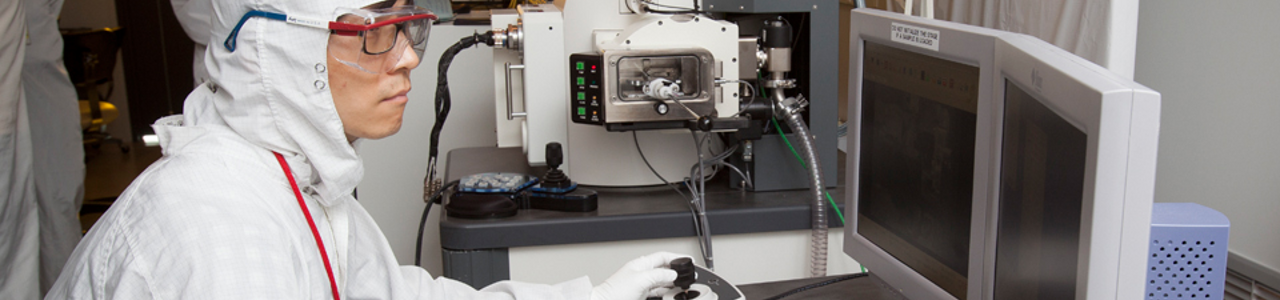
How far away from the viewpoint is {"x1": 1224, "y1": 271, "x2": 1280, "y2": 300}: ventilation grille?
5.23 ft

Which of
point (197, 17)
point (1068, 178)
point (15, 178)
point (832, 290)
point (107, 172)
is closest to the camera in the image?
point (1068, 178)

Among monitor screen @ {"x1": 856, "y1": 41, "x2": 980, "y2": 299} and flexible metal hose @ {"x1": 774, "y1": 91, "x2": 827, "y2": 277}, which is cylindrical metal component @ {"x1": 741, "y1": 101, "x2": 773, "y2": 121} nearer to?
flexible metal hose @ {"x1": 774, "y1": 91, "x2": 827, "y2": 277}

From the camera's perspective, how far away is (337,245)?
99 centimetres

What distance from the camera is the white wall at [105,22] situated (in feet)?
19.2

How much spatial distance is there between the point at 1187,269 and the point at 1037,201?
227 mm

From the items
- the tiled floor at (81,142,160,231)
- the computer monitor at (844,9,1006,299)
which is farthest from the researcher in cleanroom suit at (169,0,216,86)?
the computer monitor at (844,9,1006,299)

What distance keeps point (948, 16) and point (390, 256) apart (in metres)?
1.53

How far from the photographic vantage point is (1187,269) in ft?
2.60

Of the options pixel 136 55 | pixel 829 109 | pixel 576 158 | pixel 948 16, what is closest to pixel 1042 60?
pixel 829 109

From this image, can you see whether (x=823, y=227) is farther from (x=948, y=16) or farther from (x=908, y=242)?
(x=948, y=16)

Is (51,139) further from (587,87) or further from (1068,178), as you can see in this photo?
(1068,178)

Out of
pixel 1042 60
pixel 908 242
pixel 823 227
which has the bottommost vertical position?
pixel 823 227

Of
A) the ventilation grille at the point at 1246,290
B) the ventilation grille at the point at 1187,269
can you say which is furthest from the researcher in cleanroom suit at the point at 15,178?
the ventilation grille at the point at 1246,290

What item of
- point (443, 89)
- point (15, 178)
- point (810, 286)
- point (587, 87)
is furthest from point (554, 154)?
point (15, 178)
